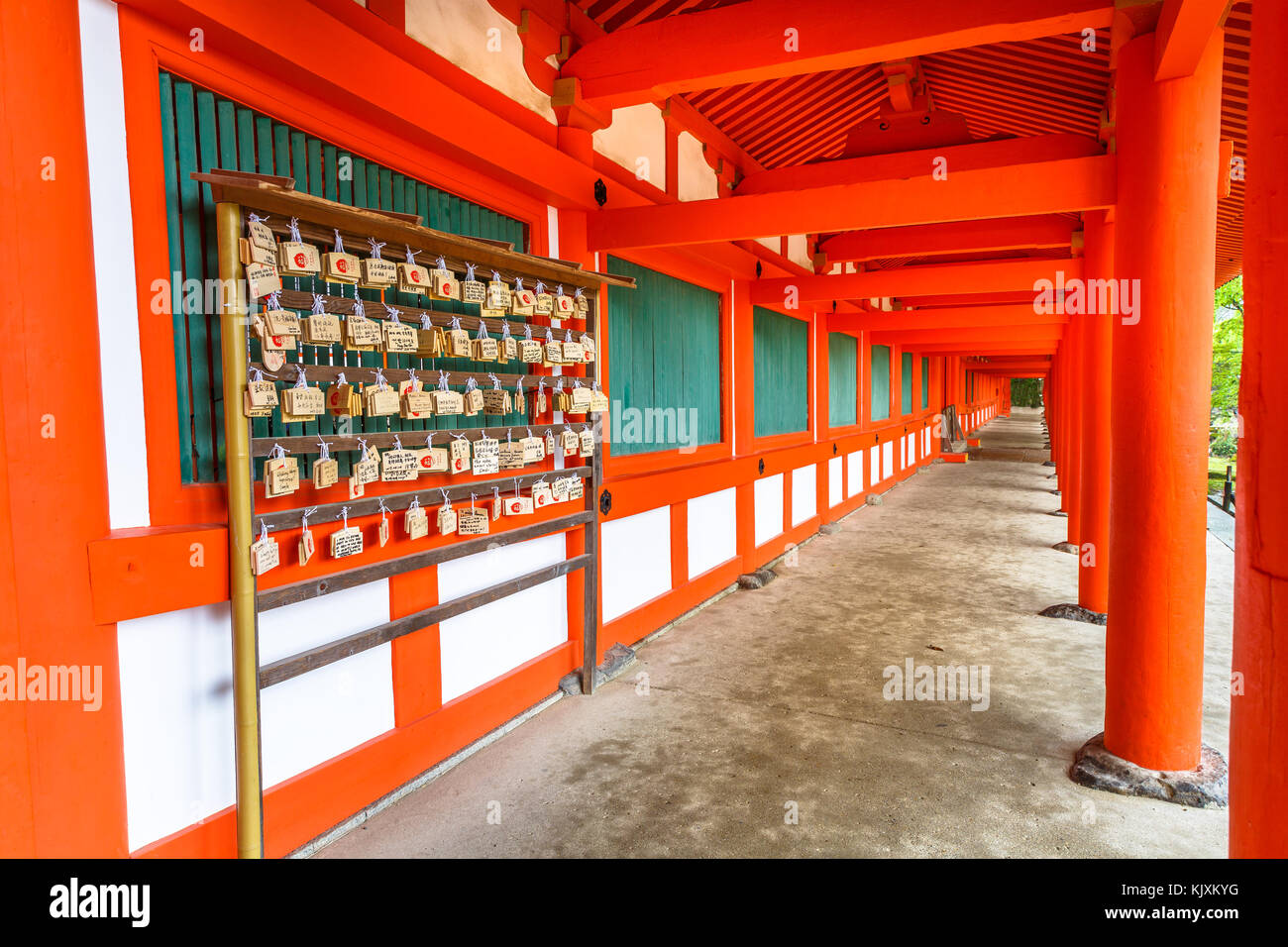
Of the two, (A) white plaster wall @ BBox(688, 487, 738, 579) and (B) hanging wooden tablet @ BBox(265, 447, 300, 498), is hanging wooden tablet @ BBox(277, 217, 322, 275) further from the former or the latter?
(A) white plaster wall @ BBox(688, 487, 738, 579)

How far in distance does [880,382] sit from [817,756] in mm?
12159

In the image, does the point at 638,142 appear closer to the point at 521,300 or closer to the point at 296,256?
the point at 521,300

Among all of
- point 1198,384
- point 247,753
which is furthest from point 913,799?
point 247,753

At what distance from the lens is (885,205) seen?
422 centimetres

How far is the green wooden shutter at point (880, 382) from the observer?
14.4 metres

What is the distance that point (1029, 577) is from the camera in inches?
300

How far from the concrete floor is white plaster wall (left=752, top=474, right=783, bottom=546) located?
1.54 meters

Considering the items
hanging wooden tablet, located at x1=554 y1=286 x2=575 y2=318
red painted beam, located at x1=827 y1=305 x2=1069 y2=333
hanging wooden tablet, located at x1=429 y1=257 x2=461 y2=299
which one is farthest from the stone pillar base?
red painted beam, located at x1=827 y1=305 x2=1069 y2=333

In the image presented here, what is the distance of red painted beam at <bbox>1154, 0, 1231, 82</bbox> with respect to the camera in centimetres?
289

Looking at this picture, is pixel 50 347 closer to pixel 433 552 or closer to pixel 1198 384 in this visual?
pixel 433 552

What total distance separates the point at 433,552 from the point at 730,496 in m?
4.36

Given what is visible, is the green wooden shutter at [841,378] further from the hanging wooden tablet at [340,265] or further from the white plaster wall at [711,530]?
the hanging wooden tablet at [340,265]

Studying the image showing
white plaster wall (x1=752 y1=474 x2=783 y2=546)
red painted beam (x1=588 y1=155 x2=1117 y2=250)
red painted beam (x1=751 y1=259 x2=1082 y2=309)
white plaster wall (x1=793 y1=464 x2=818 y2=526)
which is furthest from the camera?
white plaster wall (x1=793 y1=464 x2=818 y2=526)

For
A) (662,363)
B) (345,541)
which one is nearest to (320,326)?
(345,541)
